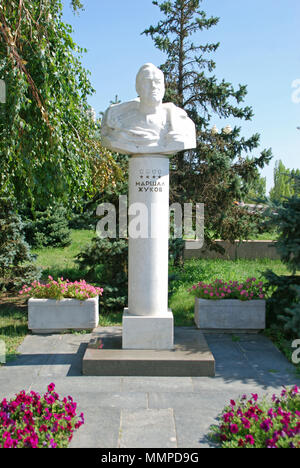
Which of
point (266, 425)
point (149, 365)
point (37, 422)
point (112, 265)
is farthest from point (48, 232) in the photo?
point (266, 425)

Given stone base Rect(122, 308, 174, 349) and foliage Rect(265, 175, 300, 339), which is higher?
foliage Rect(265, 175, 300, 339)

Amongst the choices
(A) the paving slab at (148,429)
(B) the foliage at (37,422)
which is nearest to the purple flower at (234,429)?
(A) the paving slab at (148,429)

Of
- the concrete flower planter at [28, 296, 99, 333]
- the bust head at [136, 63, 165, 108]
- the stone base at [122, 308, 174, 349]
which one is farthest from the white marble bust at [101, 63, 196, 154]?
the concrete flower planter at [28, 296, 99, 333]

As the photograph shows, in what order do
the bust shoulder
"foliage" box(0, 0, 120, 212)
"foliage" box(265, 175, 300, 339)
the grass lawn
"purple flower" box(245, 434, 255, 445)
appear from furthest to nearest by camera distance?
the grass lawn, "foliage" box(265, 175, 300, 339), the bust shoulder, "foliage" box(0, 0, 120, 212), "purple flower" box(245, 434, 255, 445)

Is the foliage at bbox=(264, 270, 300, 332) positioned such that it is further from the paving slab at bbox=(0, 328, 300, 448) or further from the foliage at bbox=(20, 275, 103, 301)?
the foliage at bbox=(20, 275, 103, 301)

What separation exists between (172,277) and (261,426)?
4.71m

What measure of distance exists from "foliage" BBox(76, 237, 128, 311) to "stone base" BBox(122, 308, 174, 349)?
247cm

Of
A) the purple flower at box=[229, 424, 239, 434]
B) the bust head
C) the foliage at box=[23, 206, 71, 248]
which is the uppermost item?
the bust head

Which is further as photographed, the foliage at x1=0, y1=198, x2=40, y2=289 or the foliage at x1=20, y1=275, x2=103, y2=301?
the foliage at x1=0, y1=198, x2=40, y2=289

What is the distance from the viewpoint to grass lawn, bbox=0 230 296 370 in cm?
702

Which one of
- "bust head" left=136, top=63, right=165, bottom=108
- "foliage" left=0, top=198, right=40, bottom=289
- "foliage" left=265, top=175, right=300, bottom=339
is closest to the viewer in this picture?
"bust head" left=136, top=63, right=165, bottom=108

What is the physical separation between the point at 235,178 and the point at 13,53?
6.14m
